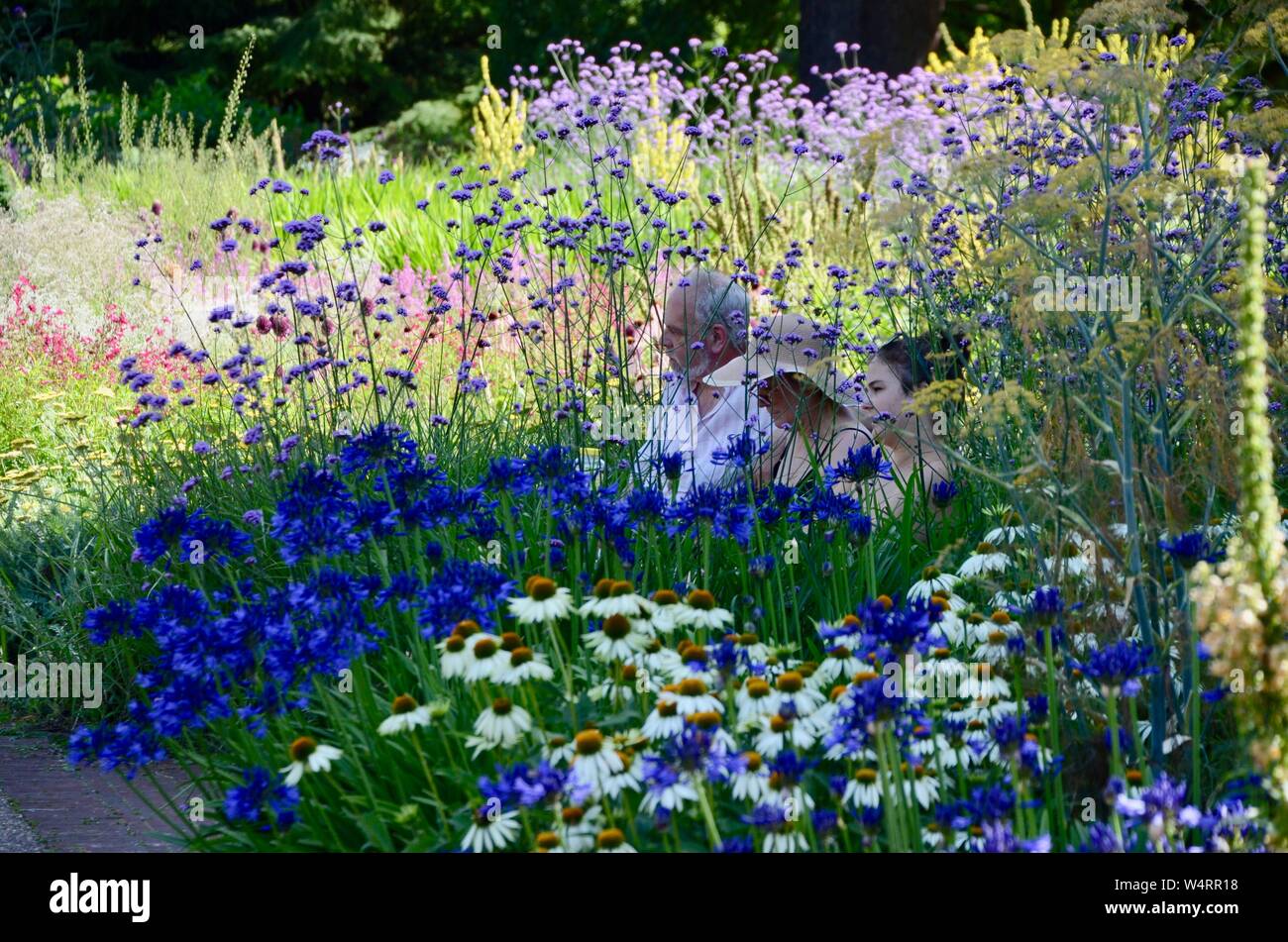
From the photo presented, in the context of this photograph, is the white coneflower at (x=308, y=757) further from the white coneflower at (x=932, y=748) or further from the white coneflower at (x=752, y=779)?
the white coneflower at (x=932, y=748)

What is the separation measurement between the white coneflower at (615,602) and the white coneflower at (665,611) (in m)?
0.02

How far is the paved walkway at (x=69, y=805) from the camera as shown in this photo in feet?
11.6

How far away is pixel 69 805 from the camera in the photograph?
152 inches

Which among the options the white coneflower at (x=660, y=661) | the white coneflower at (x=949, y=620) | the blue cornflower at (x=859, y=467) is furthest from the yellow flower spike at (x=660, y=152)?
the white coneflower at (x=660, y=661)

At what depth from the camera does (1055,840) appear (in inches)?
113

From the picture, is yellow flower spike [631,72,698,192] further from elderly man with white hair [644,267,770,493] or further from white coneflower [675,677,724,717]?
white coneflower [675,677,724,717]

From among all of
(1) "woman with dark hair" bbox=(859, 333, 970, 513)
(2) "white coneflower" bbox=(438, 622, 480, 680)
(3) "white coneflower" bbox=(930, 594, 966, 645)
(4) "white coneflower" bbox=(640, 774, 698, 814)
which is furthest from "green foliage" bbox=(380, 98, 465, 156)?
(4) "white coneflower" bbox=(640, 774, 698, 814)

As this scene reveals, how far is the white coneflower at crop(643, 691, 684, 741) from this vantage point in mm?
2617

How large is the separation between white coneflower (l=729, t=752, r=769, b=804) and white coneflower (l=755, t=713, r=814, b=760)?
0.12 feet

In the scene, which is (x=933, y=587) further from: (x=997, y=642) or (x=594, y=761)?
(x=594, y=761)

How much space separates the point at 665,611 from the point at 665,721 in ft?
0.97
